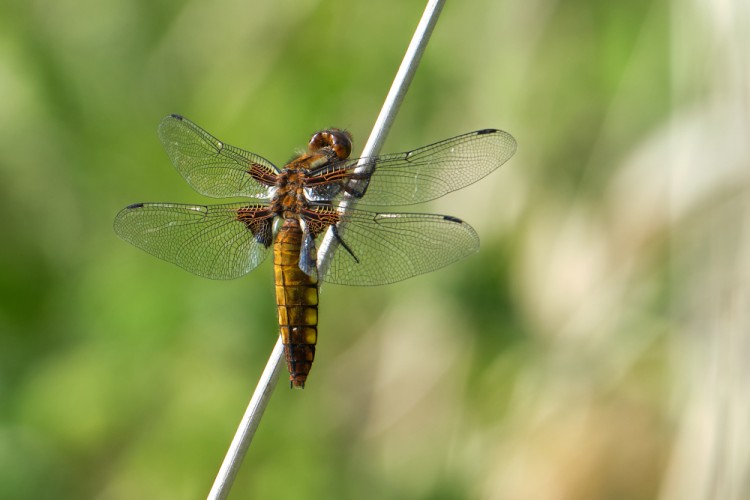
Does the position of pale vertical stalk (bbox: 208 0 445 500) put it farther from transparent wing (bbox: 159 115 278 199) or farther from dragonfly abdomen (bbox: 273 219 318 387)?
transparent wing (bbox: 159 115 278 199)

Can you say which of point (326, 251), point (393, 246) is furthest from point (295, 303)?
point (393, 246)

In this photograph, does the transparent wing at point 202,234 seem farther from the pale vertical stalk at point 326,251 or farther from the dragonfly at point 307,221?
the pale vertical stalk at point 326,251

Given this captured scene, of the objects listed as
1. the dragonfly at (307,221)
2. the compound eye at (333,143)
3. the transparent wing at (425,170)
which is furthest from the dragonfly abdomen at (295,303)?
the compound eye at (333,143)

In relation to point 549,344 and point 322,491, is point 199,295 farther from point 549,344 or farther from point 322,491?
point 549,344

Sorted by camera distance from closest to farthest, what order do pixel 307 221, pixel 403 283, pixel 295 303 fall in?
pixel 295 303 < pixel 307 221 < pixel 403 283

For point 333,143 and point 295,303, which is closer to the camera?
point 295,303

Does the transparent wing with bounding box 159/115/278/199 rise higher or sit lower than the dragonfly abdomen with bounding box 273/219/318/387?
higher

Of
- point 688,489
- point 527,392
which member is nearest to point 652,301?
point 527,392

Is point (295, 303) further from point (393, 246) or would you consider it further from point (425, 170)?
point (425, 170)

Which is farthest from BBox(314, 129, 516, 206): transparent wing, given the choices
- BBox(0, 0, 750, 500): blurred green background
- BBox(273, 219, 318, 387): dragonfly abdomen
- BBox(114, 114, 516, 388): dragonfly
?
BBox(0, 0, 750, 500): blurred green background
